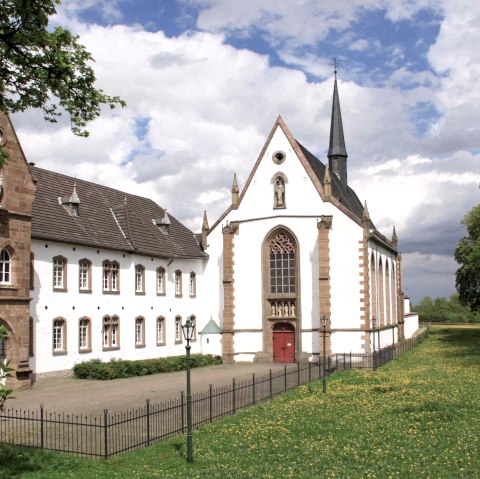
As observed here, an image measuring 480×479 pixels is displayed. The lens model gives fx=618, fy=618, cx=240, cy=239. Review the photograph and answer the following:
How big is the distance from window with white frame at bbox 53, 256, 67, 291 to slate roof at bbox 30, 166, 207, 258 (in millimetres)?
1119

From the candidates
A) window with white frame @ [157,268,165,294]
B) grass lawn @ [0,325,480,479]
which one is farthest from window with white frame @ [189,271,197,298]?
grass lawn @ [0,325,480,479]

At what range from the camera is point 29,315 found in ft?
96.5

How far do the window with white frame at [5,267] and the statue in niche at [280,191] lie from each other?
19291 millimetres

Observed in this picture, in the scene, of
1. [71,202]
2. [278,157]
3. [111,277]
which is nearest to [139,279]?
[111,277]

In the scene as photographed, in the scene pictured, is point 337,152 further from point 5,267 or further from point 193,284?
point 5,267

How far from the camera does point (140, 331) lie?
38656 millimetres

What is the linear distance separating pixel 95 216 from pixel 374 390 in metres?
20.6

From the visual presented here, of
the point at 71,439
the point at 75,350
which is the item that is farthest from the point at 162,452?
the point at 75,350

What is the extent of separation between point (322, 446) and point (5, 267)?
18718mm

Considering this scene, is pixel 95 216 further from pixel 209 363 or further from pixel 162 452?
pixel 162 452

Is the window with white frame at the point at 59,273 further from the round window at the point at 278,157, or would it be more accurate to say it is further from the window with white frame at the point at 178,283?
the round window at the point at 278,157

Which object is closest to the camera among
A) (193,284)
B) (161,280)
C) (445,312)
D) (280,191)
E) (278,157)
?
(161,280)

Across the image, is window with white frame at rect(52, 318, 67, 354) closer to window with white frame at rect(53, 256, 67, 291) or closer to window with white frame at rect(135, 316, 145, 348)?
window with white frame at rect(53, 256, 67, 291)

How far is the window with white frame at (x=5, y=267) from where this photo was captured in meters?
28.0
